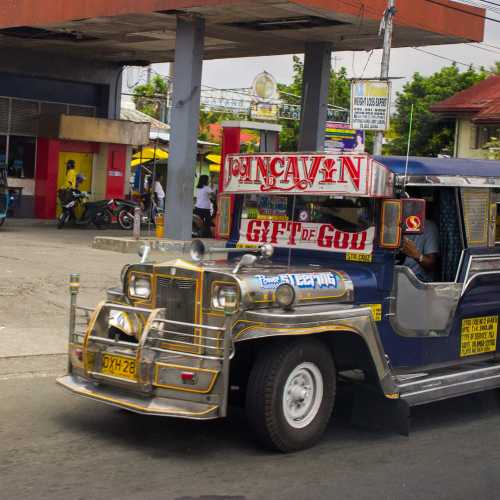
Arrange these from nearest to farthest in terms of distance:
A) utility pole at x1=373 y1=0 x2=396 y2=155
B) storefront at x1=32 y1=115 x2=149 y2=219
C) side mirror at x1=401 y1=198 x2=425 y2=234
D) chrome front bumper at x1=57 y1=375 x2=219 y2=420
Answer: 1. chrome front bumper at x1=57 y1=375 x2=219 y2=420
2. side mirror at x1=401 y1=198 x2=425 y2=234
3. utility pole at x1=373 y1=0 x2=396 y2=155
4. storefront at x1=32 y1=115 x2=149 y2=219

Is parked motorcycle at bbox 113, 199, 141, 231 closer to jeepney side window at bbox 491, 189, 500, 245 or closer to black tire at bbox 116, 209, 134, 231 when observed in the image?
black tire at bbox 116, 209, 134, 231

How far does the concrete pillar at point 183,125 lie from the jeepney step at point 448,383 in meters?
12.5

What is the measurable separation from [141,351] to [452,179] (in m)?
2.95

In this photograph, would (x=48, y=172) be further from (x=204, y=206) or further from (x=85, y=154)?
(x=204, y=206)

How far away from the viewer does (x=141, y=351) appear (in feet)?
A: 20.5

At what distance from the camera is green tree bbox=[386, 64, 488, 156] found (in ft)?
129

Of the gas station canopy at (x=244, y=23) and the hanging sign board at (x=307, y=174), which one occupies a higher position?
the gas station canopy at (x=244, y=23)

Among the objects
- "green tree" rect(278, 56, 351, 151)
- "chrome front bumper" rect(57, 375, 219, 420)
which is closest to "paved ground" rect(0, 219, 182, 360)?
"chrome front bumper" rect(57, 375, 219, 420)

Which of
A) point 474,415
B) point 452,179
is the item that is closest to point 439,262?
point 452,179

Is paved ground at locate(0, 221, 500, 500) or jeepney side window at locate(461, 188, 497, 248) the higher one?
jeepney side window at locate(461, 188, 497, 248)

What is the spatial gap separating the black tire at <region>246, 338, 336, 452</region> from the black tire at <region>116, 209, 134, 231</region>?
1909 centimetres

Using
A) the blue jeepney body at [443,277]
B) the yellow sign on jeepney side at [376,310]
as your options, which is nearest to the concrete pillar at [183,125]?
the blue jeepney body at [443,277]

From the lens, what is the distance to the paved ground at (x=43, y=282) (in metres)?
10.4

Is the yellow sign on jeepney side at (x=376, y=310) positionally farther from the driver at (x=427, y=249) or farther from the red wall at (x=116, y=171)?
the red wall at (x=116, y=171)
